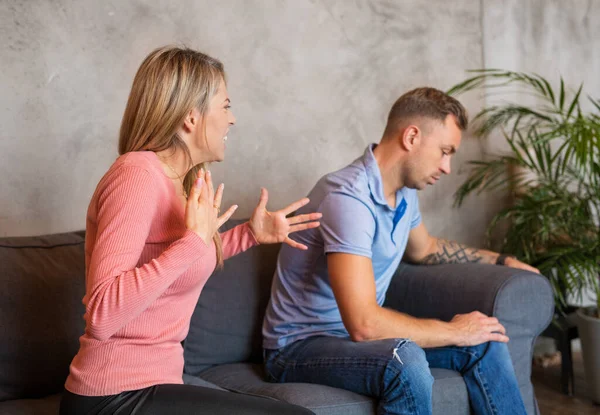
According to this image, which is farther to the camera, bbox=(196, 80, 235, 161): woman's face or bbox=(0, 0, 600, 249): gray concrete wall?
bbox=(0, 0, 600, 249): gray concrete wall

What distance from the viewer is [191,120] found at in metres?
1.58

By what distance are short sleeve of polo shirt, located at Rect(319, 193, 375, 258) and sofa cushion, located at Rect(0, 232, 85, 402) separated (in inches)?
28.5

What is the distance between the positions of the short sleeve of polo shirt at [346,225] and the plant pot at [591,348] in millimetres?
1311

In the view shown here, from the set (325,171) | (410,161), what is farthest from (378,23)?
(410,161)

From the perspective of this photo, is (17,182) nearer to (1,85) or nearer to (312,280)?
(1,85)

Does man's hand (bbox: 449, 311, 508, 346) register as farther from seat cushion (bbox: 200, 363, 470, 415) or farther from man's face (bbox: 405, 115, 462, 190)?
man's face (bbox: 405, 115, 462, 190)

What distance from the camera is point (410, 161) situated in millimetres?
2170

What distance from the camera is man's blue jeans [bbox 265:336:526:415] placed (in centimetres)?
176

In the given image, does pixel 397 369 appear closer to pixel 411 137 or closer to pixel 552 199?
pixel 411 137

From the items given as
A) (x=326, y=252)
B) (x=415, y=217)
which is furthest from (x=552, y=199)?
(x=326, y=252)

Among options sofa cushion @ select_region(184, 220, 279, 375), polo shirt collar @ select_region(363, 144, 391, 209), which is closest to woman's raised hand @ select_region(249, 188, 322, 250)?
polo shirt collar @ select_region(363, 144, 391, 209)

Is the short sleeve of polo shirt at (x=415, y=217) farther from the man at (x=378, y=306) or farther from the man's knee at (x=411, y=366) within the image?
the man's knee at (x=411, y=366)

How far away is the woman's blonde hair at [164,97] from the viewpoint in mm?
1532

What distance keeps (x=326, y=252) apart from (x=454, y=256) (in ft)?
2.31
